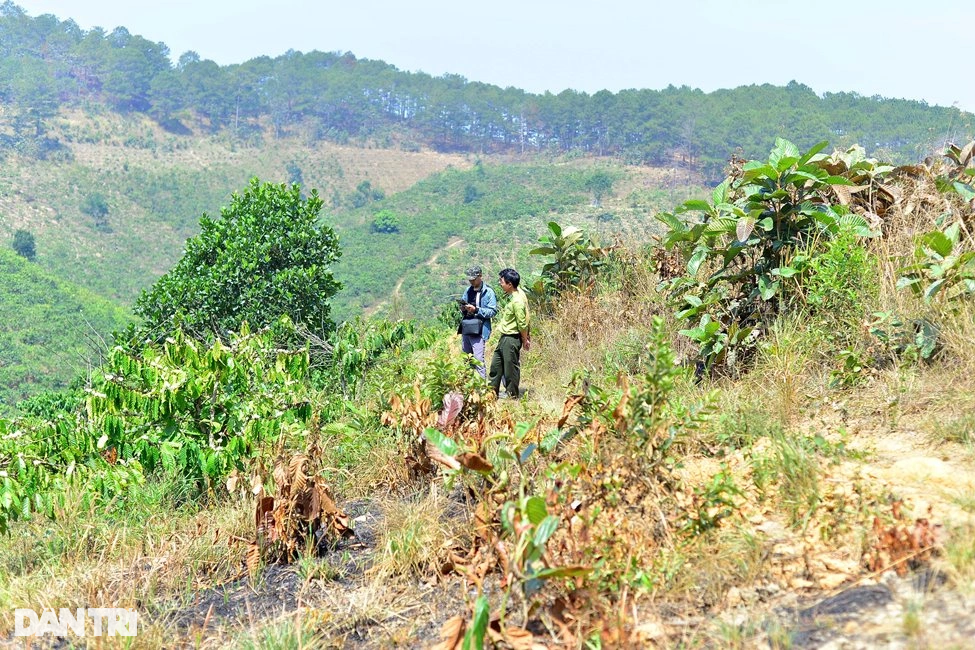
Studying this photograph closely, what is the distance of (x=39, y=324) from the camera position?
4091 cm

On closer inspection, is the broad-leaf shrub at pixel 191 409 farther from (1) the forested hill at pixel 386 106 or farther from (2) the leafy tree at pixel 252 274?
(1) the forested hill at pixel 386 106

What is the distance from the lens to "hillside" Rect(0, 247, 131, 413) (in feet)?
112

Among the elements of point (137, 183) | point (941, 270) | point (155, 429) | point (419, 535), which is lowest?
point (419, 535)

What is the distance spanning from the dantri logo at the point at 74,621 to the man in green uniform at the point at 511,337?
142 inches

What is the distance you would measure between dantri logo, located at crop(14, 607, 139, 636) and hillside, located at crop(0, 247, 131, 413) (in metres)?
29.6

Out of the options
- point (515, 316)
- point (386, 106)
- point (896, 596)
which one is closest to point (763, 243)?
point (515, 316)

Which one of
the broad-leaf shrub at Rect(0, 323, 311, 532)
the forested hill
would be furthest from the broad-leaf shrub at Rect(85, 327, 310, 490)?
the forested hill

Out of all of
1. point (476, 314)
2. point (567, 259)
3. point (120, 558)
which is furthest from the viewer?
point (567, 259)

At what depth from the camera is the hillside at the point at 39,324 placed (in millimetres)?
34062

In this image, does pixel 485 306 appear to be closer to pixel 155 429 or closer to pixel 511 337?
pixel 511 337

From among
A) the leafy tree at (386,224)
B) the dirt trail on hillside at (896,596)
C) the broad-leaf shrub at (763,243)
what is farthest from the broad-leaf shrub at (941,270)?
the leafy tree at (386,224)

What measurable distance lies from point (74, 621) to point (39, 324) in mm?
42784

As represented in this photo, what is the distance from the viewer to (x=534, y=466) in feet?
12.7

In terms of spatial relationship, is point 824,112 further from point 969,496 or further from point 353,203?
point 969,496
